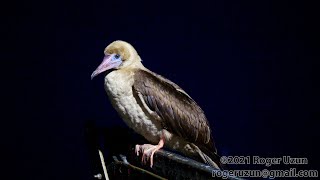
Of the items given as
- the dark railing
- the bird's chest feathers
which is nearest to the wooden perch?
the dark railing

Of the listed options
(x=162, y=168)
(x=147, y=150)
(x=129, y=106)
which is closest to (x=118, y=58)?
(x=129, y=106)

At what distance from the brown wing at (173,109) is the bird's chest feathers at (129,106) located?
44 mm

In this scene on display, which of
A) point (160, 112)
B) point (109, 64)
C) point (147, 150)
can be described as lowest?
point (147, 150)

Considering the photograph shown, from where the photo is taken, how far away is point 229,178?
1.01 m

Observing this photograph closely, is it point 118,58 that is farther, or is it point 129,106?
point 118,58

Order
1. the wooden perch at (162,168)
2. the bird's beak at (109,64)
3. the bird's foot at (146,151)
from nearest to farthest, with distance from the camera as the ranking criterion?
the wooden perch at (162,168) < the bird's foot at (146,151) < the bird's beak at (109,64)

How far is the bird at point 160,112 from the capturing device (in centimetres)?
232

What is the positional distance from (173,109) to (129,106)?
0.82 feet

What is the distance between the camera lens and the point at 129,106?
2309mm

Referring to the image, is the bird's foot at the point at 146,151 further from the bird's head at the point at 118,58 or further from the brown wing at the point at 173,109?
the bird's head at the point at 118,58

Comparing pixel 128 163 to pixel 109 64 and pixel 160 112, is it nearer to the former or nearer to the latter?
pixel 160 112

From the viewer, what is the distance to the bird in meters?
2.32

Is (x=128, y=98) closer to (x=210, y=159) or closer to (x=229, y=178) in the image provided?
(x=210, y=159)

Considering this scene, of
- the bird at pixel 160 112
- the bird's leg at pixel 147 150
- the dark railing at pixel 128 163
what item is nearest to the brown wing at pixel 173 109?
the bird at pixel 160 112
